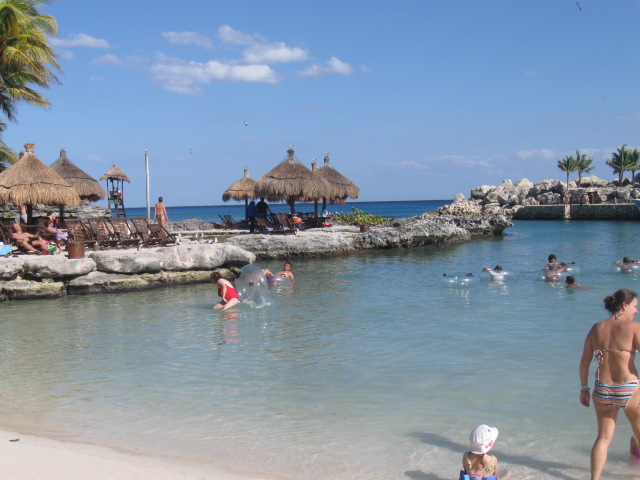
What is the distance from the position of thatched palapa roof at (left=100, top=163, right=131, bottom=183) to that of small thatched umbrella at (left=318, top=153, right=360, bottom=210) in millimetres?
8871

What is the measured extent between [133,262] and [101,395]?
823 centimetres

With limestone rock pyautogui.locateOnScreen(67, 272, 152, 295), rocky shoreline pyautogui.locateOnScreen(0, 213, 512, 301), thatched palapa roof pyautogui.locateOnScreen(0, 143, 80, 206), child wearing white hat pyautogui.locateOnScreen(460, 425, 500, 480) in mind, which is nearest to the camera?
child wearing white hat pyautogui.locateOnScreen(460, 425, 500, 480)

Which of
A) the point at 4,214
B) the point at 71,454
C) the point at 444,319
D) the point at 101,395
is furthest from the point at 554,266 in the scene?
the point at 4,214

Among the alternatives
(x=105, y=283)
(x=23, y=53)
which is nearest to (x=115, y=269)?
(x=105, y=283)

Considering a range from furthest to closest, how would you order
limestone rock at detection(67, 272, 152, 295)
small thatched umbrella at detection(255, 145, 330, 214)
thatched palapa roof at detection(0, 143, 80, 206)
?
small thatched umbrella at detection(255, 145, 330, 214)
thatched palapa roof at detection(0, 143, 80, 206)
limestone rock at detection(67, 272, 152, 295)

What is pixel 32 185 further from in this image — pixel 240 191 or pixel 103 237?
pixel 240 191

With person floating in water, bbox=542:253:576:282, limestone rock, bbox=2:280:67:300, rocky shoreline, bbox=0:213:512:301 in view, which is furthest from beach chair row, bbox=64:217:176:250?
person floating in water, bbox=542:253:576:282

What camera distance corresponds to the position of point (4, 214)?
936 inches

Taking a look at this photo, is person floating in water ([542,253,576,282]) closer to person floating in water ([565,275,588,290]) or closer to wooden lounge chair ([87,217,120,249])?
person floating in water ([565,275,588,290])

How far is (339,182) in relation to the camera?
2853 centimetres

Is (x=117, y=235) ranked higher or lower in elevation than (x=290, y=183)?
lower

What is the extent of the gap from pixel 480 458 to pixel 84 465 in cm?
286

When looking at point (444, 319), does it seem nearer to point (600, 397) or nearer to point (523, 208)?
point (600, 397)

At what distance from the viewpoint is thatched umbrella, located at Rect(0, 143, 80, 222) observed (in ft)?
55.7
